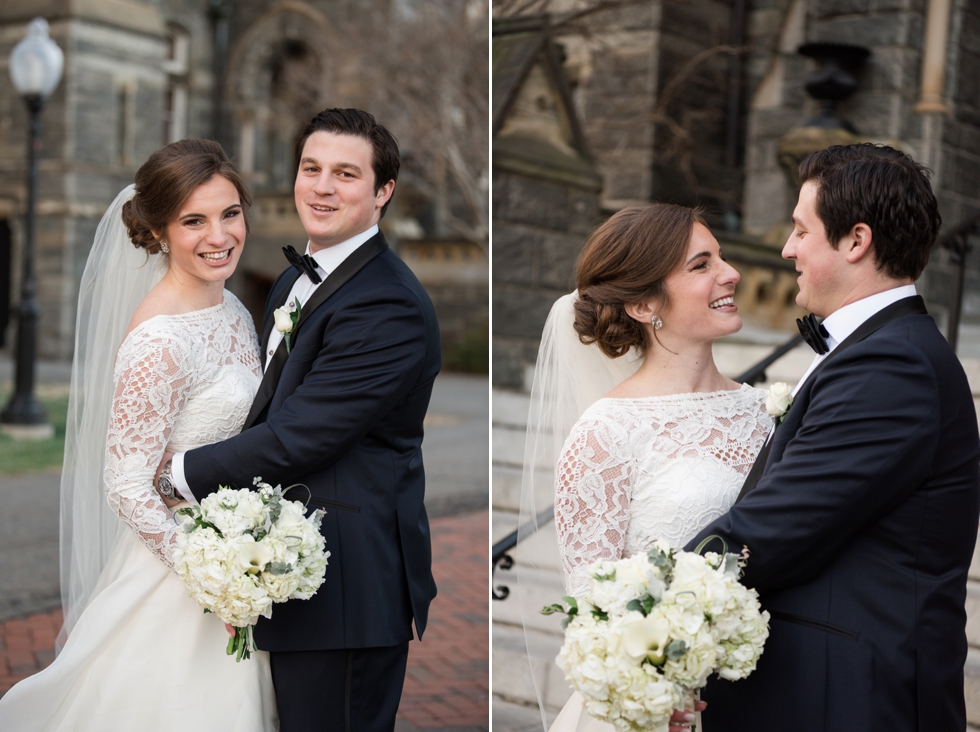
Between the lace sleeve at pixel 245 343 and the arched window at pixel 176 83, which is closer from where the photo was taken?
the lace sleeve at pixel 245 343

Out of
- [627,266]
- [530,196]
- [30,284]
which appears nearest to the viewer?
[627,266]

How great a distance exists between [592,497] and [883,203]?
0.99 metres

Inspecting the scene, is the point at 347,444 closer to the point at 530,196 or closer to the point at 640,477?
the point at 640,477

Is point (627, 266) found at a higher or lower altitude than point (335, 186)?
lower

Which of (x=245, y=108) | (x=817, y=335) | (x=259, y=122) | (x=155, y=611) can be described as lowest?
(x=155, y=611)

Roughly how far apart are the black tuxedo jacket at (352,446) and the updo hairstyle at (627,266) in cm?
51

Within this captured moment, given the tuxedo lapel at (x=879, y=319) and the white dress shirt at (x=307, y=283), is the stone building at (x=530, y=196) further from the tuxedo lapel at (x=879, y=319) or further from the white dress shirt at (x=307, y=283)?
the tuxedo lapel at (x=879, y=319)

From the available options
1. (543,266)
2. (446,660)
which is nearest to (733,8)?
(543,266)

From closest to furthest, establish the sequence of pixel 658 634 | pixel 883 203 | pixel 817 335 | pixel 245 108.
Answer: pixel 658 634 < pixel 883 203 < pixel 817 335 < pixel 245 108

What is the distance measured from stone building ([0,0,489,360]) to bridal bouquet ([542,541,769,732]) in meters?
16.5

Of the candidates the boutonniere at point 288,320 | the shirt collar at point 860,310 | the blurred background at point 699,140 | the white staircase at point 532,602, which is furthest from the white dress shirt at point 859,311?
the blurred background at point 699,140

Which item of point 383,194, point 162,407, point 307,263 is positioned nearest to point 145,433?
point 162,407

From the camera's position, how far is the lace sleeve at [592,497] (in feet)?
8.63

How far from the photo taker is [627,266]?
2766mm
